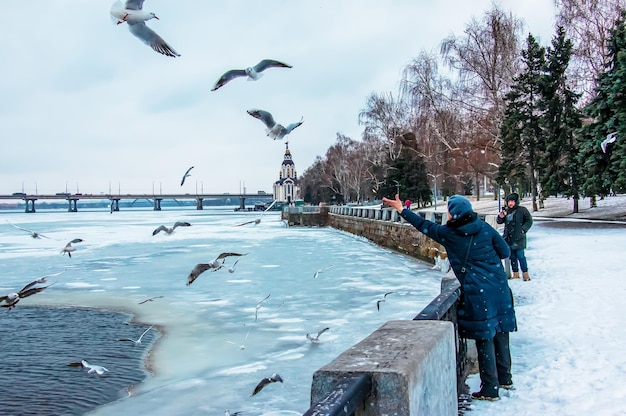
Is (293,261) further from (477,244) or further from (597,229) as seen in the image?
(477,244)

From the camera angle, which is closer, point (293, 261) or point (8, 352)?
point (8, 352)

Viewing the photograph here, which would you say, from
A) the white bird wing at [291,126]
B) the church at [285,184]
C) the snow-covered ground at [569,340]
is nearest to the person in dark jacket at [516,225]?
the snow-covered ground at [569,340]

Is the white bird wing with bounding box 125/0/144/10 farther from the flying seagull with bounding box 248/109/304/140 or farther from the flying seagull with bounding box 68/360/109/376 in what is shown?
the flying seagull with bounding box 68/360/109/376

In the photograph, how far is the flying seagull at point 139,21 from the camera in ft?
16.8

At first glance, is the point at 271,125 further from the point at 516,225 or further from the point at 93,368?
the point at 516,225

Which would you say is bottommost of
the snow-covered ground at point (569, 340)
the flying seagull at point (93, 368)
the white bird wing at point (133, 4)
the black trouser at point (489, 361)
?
the flying seagull at point (93, 368)

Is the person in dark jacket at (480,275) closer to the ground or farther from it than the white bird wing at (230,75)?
closer to the ground

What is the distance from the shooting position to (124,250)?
2622cm

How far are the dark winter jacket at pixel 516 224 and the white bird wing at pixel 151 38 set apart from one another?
675 centimetres

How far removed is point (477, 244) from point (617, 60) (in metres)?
20.4

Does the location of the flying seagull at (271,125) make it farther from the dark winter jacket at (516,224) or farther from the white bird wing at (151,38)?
the dark winter jacket at (516,224)

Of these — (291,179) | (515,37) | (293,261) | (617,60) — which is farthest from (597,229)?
(291,179)

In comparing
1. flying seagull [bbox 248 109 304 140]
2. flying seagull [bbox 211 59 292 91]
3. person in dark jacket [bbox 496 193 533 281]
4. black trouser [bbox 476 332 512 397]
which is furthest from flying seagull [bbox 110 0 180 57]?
person in dark jacket [bbox 496 193 533 281]

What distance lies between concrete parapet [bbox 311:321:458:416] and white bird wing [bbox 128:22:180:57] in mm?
3628
